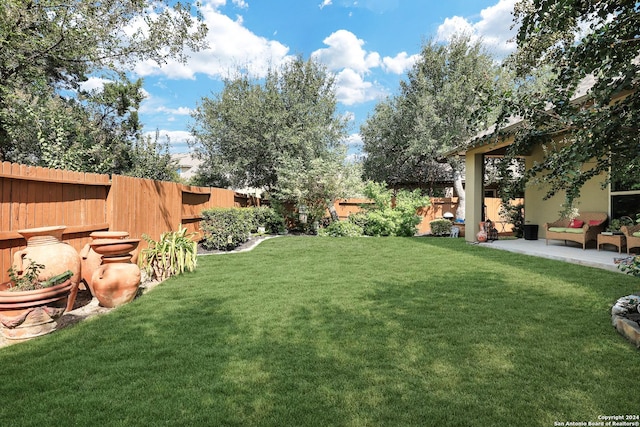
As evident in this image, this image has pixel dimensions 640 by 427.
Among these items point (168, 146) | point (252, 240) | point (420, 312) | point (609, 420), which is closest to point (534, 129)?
point (609, 420)

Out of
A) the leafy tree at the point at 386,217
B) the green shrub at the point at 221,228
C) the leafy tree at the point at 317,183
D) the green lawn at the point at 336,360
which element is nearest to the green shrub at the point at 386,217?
the leafy tree at the point at 386,217

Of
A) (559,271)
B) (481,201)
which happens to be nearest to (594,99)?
(559,271)

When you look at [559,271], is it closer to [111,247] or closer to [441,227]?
[111,247]

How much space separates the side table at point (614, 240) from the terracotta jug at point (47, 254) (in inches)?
391

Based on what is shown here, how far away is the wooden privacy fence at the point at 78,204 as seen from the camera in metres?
3.97

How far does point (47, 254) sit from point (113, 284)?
781 mm

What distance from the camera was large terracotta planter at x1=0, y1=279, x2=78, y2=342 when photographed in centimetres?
325

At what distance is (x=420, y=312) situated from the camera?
3996 mm

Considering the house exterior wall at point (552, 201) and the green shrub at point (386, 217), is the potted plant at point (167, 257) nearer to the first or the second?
the house exterior wall at point (552, 201)

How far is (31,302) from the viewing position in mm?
3320

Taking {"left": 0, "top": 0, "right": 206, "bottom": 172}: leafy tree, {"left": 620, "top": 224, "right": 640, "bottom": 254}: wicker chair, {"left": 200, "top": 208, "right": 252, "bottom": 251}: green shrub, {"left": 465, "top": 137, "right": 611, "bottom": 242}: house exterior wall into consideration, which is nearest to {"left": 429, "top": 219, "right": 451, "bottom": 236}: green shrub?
{"left": 465, "top": 137, "right": 611, "bottom": 242}: house exterior wall

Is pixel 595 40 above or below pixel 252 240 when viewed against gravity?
above

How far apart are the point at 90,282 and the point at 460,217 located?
53.8ft

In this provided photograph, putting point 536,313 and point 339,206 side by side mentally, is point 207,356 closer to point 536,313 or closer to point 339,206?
point 536,313
